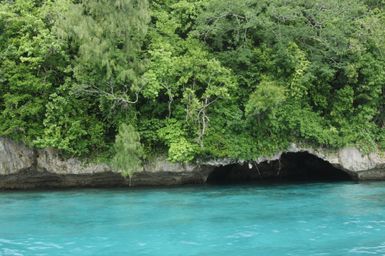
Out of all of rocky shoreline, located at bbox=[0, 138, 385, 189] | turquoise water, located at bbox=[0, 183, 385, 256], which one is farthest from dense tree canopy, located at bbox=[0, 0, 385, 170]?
turquoise water, located at bbox=[0, 183, 385, 256]

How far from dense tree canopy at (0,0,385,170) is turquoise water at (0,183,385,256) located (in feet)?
7.15

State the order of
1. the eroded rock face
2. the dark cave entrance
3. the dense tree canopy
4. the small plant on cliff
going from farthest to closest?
the dark cave entrance, the eroded rock face, the dense tree canopy, the small plant on cliff

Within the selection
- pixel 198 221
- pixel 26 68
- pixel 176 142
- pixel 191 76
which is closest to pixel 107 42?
pixel 191 76

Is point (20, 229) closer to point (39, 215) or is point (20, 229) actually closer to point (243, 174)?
point (39, 215)

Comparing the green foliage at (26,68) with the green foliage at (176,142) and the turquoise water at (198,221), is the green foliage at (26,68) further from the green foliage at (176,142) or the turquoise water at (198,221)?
the green foliage at (176,142)

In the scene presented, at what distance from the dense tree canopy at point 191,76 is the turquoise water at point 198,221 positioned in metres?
2.18

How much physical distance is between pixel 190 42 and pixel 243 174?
7288 mm

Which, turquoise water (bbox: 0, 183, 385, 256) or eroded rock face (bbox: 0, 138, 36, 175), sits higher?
eroded rock face (bbox: 0, 138, 36, 175)

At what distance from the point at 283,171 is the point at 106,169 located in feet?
31.4

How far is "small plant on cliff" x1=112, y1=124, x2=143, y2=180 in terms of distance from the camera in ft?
65.2

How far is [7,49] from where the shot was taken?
827 inches

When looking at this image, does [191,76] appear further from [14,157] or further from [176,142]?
[14,157]

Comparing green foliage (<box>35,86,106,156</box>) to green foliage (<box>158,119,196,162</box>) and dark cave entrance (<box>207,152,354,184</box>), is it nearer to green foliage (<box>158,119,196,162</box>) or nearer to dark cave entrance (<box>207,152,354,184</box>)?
green foliage (<box>158,119,196,162</box>)

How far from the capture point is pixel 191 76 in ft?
70.2
